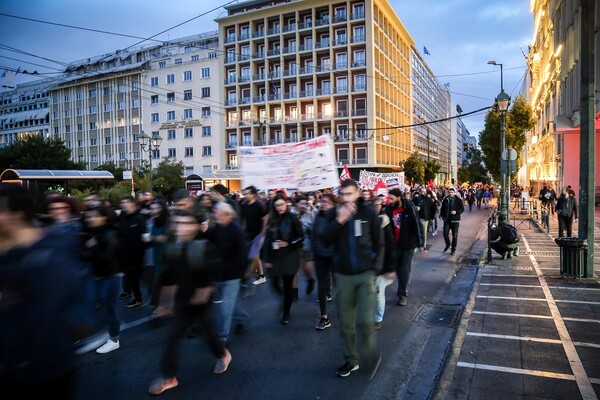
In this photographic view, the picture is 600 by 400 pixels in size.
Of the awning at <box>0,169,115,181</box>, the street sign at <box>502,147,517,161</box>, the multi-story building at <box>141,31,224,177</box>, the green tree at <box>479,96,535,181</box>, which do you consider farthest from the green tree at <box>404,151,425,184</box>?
the awning at <box>0,169,115,181</box>

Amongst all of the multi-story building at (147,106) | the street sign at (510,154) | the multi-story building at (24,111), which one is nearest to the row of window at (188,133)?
the multi-story building at (147,106)

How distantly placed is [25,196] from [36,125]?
293 ft

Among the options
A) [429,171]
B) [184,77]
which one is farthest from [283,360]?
[184,77]

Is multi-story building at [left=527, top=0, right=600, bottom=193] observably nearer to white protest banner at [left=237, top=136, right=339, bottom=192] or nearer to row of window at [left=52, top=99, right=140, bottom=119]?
white protest banner at [left=237, top=136, right=339, bottom=192]

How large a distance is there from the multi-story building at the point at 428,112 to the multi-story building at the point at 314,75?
7.51 metres

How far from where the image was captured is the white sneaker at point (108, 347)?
4914 millimetres

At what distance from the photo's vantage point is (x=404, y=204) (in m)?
6.87

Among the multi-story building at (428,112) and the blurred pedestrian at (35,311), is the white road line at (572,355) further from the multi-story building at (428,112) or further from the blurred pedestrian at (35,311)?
the multi-story building at (428,112)

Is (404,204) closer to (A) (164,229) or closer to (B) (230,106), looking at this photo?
→ (A) (164,229)

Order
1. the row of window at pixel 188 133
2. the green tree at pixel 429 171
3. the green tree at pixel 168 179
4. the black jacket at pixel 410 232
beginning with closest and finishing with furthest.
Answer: the black jacket at pixel 410 232 < the green tree at pixel 168 179 < the green tree at pixel 429 171 < the row of window at pixel 188 133

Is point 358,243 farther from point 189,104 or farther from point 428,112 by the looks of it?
point 428,112

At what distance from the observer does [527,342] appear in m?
5.08

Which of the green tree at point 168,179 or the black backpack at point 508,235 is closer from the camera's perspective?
the black backpack at point 508,235

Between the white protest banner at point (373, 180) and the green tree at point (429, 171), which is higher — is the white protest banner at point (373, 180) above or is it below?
below
